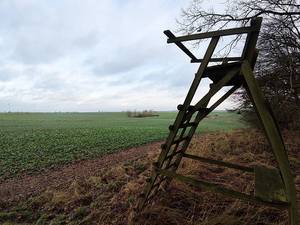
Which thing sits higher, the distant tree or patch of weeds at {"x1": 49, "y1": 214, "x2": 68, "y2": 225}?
the distant tree

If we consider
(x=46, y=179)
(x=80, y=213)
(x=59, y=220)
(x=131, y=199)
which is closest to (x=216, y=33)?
(x=131, y=199)

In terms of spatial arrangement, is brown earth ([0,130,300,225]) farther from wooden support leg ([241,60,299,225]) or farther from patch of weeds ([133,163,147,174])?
wooden support leg ([241,60,299,225])

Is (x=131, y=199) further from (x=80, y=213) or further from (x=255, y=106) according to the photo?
(x=255, y=106)

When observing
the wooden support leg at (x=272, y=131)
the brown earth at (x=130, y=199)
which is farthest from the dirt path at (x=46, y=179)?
the wooden support leg at (x=272, y=131)

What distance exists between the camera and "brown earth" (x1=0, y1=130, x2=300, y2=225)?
5223mm

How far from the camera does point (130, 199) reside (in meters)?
6.45

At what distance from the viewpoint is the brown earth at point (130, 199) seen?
5.22m

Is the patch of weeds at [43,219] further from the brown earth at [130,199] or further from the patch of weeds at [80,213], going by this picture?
the patch of weeds at [80,213]

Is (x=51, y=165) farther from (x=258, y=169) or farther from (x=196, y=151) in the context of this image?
(x=258, y=169)

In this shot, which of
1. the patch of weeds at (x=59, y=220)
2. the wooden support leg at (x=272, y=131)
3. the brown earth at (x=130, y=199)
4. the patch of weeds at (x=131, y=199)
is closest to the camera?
the wooden support leg at (x=272, y=131)

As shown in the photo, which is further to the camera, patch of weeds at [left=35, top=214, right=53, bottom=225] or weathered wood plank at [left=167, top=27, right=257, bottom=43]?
patch of weeds at [left=35, top=214, right=53, bottom=225]

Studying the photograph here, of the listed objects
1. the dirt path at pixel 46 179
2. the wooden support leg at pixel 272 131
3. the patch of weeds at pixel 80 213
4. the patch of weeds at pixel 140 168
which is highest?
the wooden support leg at pixel 272 131

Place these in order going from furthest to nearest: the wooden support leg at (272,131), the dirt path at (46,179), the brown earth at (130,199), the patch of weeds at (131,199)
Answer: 1. the dirt path at (46,179)
2. the patch of weeds at (131,199)
3. the brown earth at (130,199)
4. the wooden support leg at (272,131)

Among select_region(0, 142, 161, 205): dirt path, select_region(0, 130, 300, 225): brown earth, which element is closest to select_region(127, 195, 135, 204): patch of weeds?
select_region(0, 130, 300, 225): brown earth
